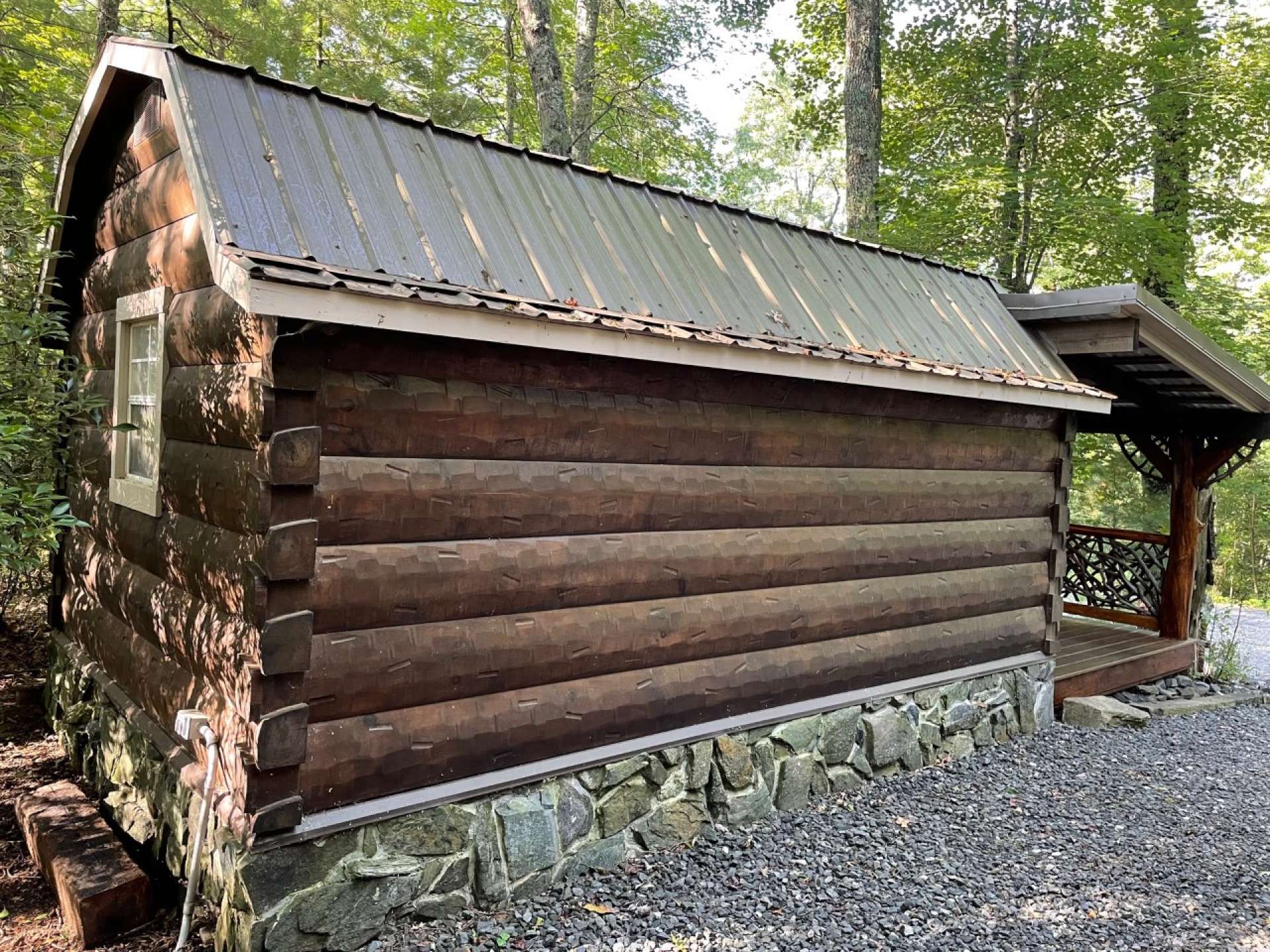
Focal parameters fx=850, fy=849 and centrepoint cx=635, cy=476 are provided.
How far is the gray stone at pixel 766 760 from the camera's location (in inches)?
201

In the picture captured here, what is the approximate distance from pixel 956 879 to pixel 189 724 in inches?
153

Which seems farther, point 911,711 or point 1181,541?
point 1181,541

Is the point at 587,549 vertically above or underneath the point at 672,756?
above

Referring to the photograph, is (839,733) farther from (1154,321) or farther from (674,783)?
(1154,321)

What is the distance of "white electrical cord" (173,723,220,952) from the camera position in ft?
11.4

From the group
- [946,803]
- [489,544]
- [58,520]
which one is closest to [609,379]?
[489,544]

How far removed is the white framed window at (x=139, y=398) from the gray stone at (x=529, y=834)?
2.38 m

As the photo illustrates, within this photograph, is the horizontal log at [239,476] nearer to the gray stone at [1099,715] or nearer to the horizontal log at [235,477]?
the horizontal log at [235,477]

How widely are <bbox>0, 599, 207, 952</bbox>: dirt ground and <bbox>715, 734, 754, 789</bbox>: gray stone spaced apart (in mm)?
2676

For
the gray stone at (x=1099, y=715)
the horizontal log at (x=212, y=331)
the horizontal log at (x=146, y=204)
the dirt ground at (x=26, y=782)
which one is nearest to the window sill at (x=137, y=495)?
the horizontal log at (x=212, y=331)

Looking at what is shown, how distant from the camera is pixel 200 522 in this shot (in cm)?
389

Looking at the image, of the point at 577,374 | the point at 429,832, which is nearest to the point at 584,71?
the point at 577,374

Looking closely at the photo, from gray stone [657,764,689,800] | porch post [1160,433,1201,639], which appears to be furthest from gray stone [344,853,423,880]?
porch post [1160,433,1201,639]

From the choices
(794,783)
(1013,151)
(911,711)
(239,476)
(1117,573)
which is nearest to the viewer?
(239,476)
